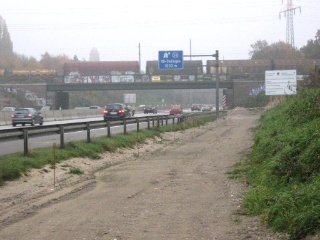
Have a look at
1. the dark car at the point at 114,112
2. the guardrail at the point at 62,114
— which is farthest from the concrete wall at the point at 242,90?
the dark car at the point at 114,112

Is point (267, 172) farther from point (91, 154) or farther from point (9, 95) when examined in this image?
point (9, 95)

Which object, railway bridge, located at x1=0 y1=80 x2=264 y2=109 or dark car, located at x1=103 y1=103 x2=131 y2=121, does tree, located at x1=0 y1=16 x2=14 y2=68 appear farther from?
dark car, located at x1=103 y1=103 x2=131 y2=121

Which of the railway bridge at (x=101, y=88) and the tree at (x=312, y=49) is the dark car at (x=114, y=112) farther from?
the tree at (x=312, y=49)

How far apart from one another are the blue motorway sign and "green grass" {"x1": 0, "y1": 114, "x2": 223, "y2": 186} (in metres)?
17.4

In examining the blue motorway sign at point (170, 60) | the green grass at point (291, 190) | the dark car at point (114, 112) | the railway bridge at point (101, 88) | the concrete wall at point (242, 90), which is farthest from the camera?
the concrete wall at point (242, 90)

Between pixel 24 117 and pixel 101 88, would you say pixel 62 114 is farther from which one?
pixel 24 117

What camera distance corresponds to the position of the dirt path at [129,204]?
909cm

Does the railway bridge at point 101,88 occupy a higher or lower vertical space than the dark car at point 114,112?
higher

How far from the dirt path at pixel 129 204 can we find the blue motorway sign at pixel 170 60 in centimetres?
2986

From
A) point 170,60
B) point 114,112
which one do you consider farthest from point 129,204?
point 114,112

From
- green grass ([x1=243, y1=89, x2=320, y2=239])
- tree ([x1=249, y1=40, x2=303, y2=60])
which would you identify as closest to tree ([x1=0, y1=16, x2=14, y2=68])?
tree ([x1=249, y1=40, x2=303, y2=60])

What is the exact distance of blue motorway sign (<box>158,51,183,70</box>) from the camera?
4884 cm

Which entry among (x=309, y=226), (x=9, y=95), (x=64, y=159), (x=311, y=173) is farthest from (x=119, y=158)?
(x=9, y=95)

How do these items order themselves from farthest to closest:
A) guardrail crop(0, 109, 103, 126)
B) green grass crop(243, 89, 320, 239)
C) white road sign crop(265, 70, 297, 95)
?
white road sign crop(265, 70, 297, 95)
guardrail crop(0, 109, 103, 126)
green grass crop(243, 89, 320, 239)
